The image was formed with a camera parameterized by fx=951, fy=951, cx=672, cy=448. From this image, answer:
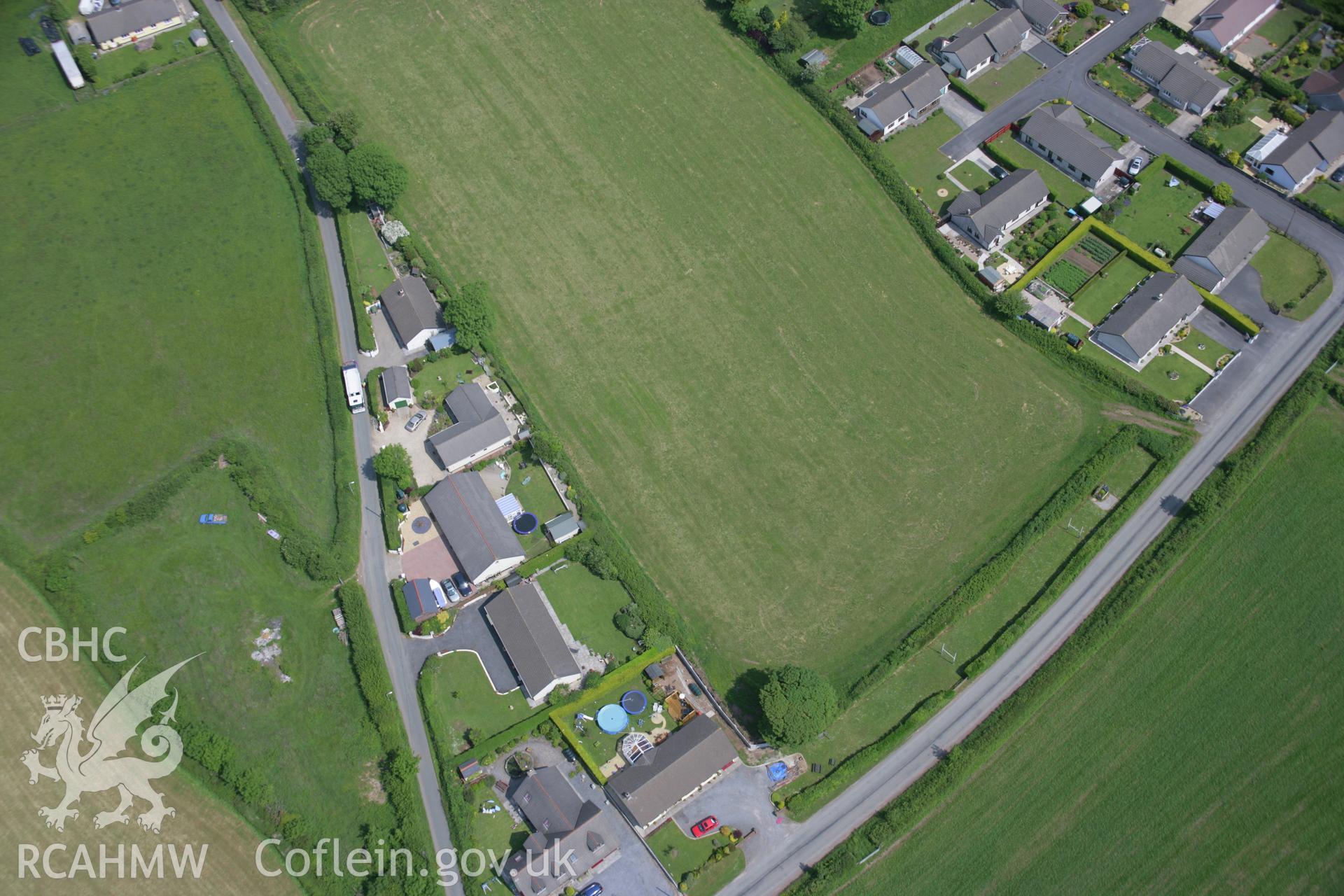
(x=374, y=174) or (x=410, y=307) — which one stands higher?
(x=374, y=174)

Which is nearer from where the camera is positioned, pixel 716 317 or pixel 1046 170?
pixel 716 317

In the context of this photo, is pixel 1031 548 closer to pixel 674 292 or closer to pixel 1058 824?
pixel 1058 824

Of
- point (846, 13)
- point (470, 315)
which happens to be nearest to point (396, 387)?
point (470, 315)

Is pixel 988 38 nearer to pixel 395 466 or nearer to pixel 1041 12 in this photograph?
pixel 1041 12

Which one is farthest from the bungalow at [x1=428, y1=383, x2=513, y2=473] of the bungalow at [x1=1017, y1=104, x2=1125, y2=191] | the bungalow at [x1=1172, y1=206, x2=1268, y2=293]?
the bungalow at [x1=1172, y1=206, x2=1268, y2=293]

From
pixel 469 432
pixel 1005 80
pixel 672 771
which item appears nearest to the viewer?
pixel 672 771

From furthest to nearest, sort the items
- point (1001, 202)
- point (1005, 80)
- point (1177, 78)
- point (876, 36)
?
point (876, 36)
point (1005, 80)
point (1177, 78)
point (1001, 202)

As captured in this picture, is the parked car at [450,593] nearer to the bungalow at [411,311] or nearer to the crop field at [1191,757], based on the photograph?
the bungalow at [411,311]

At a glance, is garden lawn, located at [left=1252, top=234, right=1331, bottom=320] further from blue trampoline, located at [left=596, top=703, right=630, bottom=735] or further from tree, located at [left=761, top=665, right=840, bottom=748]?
blue trampoline, located at [left=596, top=703, right=630, bottom=735]
